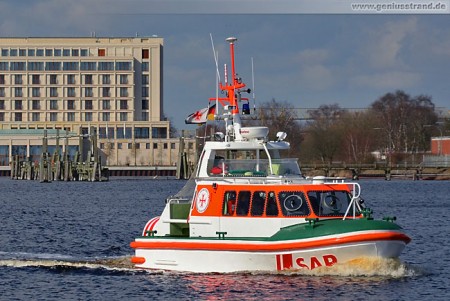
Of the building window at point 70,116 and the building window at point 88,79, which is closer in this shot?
the building window at point 88,79

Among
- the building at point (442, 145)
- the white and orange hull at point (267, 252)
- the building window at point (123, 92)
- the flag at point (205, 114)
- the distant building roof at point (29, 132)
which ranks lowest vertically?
the white and orange hull at point (267, 252)

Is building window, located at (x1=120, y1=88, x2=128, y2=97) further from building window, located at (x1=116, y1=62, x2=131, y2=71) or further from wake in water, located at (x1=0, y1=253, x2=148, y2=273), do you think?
wake in water, located at (x1=0, y1=253, x2=148, y2=273)

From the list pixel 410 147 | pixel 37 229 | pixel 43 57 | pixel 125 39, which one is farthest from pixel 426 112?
pixel 37 229

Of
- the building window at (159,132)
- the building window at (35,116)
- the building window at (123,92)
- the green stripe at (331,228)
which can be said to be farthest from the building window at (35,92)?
the green stripe at (331,228)

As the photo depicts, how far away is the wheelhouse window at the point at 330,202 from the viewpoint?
33188 millimetres

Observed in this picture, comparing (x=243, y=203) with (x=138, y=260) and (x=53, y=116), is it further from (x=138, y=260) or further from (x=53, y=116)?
(x=53, y=116)

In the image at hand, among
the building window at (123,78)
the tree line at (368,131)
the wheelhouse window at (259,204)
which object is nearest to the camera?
the wheelhouse window at (259,204)

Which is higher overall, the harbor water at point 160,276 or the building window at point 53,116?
the building window at point 53,116

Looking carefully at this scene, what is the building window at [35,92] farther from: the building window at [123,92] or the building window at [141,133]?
the building window at [141,133]

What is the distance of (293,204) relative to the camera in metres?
33.2

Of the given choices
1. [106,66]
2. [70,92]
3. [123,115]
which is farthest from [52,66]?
[123,115]

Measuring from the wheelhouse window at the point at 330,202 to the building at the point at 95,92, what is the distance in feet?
504

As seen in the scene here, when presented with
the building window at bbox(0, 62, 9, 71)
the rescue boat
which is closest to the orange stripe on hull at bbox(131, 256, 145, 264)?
the rescue boat

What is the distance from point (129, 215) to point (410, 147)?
11500cm
